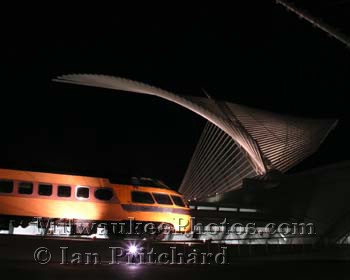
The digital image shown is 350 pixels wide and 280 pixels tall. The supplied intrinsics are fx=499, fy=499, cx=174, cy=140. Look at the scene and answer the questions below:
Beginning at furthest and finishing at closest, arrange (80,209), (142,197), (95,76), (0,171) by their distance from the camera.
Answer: (95,76) < (142,197) < (80,209) < (0,171)

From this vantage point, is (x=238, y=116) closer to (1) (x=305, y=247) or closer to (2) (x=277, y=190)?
(2) (x=277, y=190)

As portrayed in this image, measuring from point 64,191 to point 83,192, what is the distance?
32.1 inches

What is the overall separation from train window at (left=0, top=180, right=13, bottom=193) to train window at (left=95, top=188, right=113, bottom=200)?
11.3ft

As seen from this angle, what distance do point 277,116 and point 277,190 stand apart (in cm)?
764

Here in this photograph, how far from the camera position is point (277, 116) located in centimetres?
5125

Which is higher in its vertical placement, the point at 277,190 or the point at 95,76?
the point at 95,76

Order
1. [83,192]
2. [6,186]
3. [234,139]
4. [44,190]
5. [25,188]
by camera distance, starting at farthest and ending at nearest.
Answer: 1. [234,139]
2. [83,192]
3. [44,190]
4. [25,188]
5. [6,186]

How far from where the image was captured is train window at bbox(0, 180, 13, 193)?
19.2 m

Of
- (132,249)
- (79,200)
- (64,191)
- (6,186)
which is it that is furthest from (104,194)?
(132,249)

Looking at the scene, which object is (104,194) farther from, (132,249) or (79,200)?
(132,249)

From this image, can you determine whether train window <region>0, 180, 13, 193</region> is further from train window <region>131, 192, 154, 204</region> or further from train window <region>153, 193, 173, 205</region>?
train window <region>153, 193, 173, 205</region>

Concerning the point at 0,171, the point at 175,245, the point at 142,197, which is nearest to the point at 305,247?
the point at 142,197

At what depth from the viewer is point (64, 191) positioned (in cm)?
2020

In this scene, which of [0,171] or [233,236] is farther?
[233,236]
